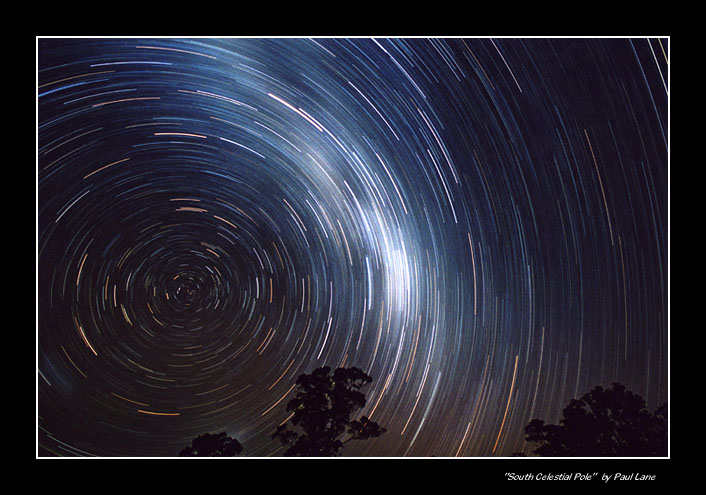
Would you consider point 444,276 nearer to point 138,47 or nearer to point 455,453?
point 455,453

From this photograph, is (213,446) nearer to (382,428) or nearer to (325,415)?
(325,415)

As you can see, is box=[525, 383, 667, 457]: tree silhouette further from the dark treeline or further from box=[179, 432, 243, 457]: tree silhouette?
box=[179, 432, 243, 457]: tree silhouette

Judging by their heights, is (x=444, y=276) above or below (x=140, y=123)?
below

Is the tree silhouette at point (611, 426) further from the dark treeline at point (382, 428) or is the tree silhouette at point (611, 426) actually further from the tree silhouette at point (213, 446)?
the tree silhouette at point (213, 446)

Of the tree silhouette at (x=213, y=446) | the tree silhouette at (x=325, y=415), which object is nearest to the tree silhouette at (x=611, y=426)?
the tree silhouette at (x=325, y=415)

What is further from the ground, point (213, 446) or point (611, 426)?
point (611, 426)

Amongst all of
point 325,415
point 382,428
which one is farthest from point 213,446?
point 382,428
